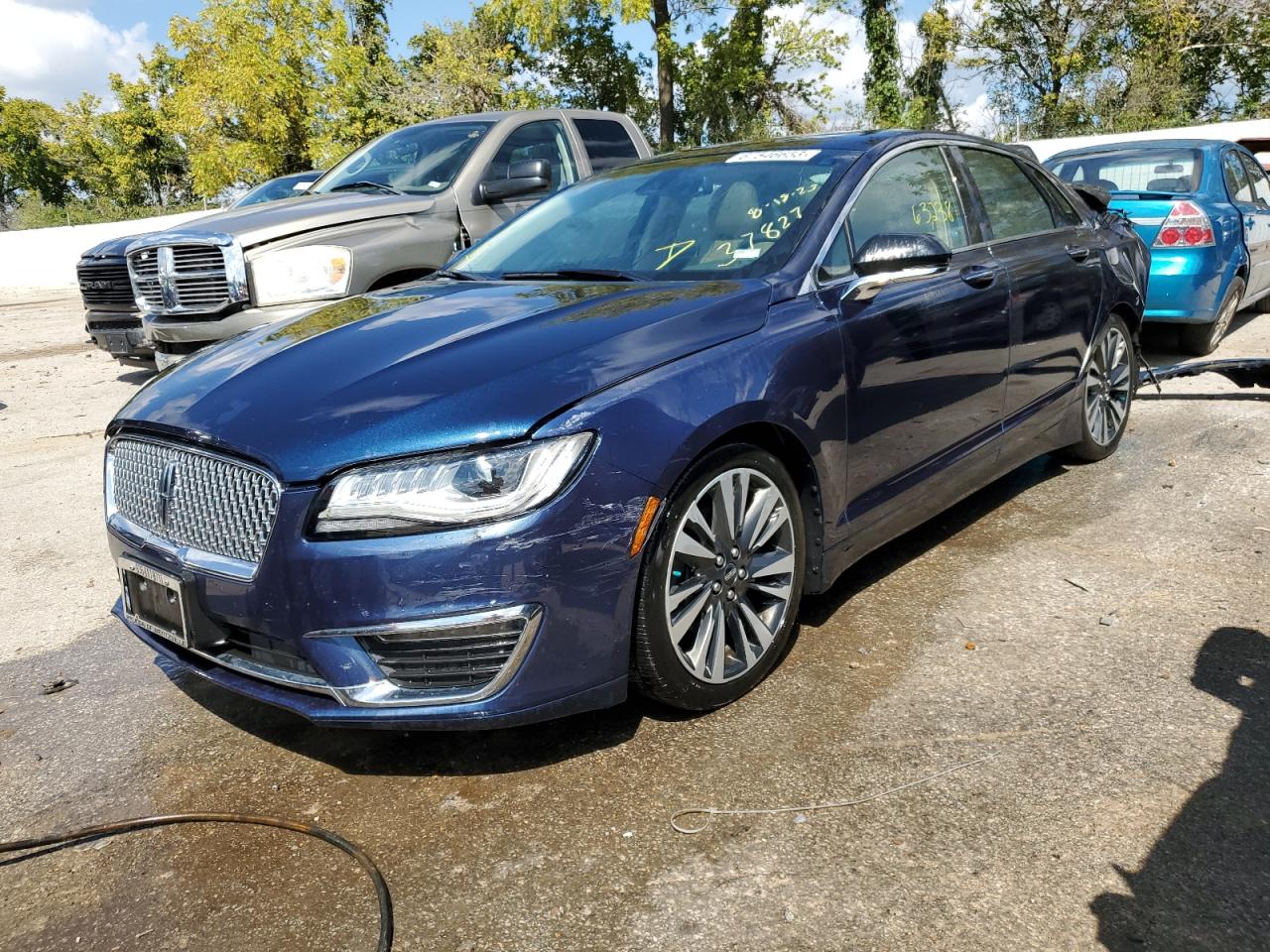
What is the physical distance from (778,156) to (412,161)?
4.11 metres

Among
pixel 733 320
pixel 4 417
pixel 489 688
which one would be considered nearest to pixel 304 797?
pixel 489 688

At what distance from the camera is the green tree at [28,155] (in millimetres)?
67500

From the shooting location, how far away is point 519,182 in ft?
20.9

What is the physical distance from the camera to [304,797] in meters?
2.80

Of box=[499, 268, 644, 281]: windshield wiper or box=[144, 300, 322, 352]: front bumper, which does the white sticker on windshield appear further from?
box=[144, 300, 322, 352]: front bumper

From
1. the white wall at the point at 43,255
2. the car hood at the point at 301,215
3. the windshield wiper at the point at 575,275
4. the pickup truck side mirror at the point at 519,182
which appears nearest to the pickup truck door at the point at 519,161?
the pickup truck side mirror at the point at 519,182

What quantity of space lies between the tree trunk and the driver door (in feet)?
94.5

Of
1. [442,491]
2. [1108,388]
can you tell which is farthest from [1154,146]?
[442,491]

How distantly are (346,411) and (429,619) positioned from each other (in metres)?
0.57

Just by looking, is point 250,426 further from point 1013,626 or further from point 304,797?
point 1013,626

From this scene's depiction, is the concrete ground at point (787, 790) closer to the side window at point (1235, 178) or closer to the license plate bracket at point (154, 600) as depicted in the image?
the license plate bracket at point (154, 600)

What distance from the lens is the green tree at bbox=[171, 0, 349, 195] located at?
3928 cm

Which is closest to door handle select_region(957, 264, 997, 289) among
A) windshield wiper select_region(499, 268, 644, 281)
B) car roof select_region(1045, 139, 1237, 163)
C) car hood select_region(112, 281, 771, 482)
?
car hood select_region(112, 281, 771, 482)

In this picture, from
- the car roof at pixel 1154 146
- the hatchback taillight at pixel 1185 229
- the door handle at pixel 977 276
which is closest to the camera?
the door handle at pixel 977 276
